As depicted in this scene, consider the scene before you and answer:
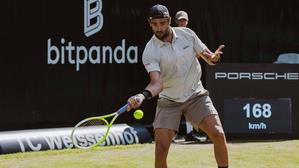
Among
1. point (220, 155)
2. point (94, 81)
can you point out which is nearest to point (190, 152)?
point (94, 81)

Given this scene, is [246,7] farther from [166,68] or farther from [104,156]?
[166,68]

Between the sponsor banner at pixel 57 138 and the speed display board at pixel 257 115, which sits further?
the speed display board at pixel 257 115

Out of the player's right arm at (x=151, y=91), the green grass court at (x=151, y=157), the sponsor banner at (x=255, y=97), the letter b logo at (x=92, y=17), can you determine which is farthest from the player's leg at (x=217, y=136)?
the letter b logo at (x=92, y=17)

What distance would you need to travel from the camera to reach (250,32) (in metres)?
11.2

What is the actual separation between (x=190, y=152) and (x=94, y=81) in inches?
85.6

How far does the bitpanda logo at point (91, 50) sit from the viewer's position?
10078mm

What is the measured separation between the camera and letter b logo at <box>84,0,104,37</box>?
10297 mm

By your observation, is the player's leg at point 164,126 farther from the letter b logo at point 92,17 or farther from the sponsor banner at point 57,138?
the letter b logo at point 92,17

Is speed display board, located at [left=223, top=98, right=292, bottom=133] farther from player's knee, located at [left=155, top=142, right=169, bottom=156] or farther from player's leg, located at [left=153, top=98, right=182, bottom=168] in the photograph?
player's knee, located at [left=155, top=142, right=169, bottom=156]

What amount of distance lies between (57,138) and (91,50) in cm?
161

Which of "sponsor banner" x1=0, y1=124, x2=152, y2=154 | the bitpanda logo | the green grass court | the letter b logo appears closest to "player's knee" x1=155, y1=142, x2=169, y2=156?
the green grass court

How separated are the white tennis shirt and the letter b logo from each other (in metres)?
4.13

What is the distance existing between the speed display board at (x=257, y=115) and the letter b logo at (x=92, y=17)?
2253mm

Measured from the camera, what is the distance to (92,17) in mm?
10352
